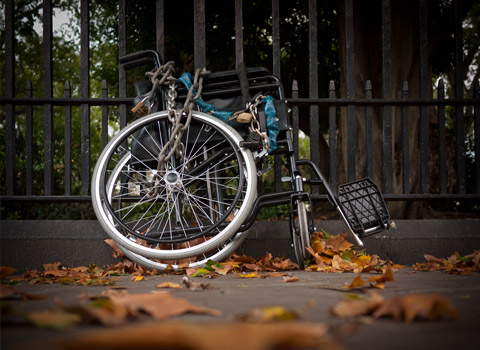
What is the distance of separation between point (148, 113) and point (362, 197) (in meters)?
1.61

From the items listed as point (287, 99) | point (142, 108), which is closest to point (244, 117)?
point (142, 108)

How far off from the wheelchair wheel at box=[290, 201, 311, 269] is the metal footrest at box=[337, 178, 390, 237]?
1.05 ft

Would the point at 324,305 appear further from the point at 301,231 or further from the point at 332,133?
the point at 332,133

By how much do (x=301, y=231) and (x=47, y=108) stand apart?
233cm

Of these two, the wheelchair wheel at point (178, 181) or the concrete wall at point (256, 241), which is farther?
the concrete wall at point (256, 241)

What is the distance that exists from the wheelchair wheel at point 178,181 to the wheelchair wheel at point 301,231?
0.34 metres

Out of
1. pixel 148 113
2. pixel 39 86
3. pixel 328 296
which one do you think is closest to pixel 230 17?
pixel 148 113

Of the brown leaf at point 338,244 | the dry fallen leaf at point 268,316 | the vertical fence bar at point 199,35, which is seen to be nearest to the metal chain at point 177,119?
the vertical fence bar at point 199,35

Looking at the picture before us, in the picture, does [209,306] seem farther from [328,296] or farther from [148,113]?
[148,113]

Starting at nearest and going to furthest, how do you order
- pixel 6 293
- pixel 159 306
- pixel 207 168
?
1. pixel 159 306
2. pixel 6 293
3. pixel 207 168

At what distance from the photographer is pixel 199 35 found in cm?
374

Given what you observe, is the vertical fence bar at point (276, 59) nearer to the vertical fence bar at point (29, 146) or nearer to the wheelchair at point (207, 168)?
the wheelchair at point (207, 168)

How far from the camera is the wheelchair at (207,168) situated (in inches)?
111

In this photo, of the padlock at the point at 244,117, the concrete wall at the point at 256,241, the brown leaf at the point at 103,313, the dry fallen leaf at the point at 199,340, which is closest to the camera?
the dry fallen leaf at the point at 199,340
